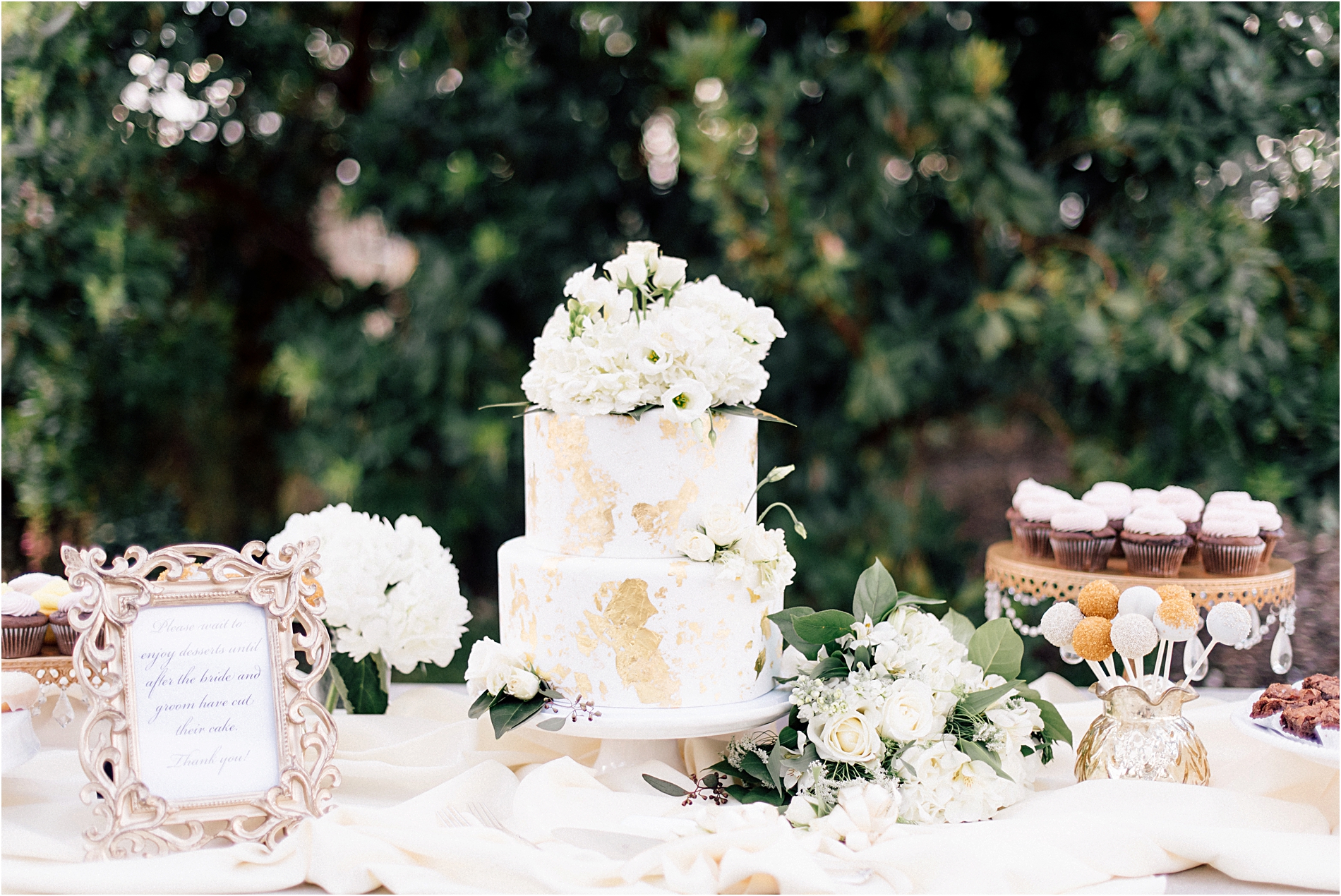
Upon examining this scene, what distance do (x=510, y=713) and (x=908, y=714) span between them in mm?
618

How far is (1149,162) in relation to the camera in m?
2.79

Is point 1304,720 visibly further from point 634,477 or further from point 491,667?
point 491,667

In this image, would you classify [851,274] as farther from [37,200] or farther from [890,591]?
[37,200]

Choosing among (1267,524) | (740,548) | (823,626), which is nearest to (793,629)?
(823,626)

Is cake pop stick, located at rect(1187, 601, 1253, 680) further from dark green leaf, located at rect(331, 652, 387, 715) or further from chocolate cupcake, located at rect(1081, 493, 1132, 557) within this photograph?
dark green leaf, located at rect(331, 652, 387, 715)

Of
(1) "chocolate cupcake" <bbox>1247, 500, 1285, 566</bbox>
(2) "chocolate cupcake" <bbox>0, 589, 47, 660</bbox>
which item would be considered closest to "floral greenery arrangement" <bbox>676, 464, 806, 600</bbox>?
(1) "chocolate cupcake" <bbox>1247, 500, 1285, 566</bbox>

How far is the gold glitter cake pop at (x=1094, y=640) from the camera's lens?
1.56 meters

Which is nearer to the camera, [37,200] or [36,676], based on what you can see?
[36,676]

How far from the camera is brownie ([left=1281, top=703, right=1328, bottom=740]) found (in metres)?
1.44

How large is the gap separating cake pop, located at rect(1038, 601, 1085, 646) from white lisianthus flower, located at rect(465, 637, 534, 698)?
875 millimetres

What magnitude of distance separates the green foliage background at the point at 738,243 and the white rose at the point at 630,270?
1.24m

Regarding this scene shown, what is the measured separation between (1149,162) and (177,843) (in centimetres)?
286

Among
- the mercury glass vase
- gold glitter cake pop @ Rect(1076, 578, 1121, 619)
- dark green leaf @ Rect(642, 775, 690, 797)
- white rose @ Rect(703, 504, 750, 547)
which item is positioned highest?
white rose @ Rect(703, 504, 750, 547)

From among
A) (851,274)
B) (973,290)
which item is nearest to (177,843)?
(851,274)
